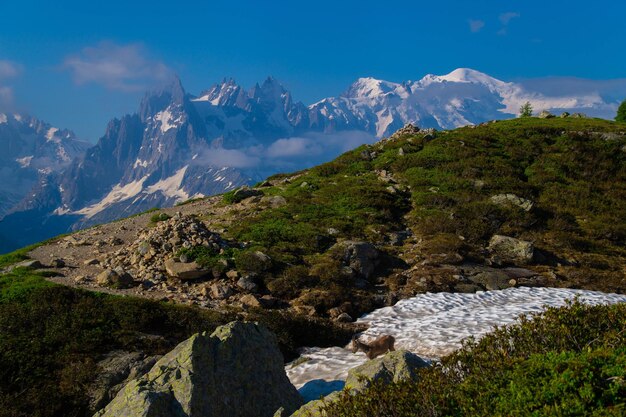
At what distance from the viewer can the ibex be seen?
15373 mm

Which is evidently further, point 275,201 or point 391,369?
point 275,201

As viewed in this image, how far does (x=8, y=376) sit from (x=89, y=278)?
940cm

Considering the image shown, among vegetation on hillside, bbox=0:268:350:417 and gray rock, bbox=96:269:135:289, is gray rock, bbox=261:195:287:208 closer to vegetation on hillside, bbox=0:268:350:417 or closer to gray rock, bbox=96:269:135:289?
gray rock, bbox=96:269:135:289

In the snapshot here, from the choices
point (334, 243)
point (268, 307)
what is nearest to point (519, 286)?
point (334, 243)

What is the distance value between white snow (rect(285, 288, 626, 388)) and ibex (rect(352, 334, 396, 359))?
241 millimetres

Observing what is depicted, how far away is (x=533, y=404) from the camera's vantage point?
6.16 metres

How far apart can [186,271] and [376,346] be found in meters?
9.92

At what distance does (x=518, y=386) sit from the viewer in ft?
21.7

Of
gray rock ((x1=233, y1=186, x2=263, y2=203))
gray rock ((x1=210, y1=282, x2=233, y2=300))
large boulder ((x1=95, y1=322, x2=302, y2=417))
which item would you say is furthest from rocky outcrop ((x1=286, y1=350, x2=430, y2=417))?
gray rock ((x1=233, y1=186, x2=263, y2=203))

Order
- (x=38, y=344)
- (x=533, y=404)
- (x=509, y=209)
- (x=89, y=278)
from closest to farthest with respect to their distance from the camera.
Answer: (x=533, y=404) → (x=38, y=344) → (x=89, y=278) → (x=509, y=209)

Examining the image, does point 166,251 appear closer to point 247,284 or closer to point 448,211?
point 247,284

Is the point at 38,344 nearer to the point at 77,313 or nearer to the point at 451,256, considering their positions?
the point at 77,313

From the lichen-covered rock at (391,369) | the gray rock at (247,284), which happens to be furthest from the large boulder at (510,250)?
the lichen-covered rock at (391,369)

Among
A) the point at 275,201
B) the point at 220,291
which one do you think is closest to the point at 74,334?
the point at 220,291
